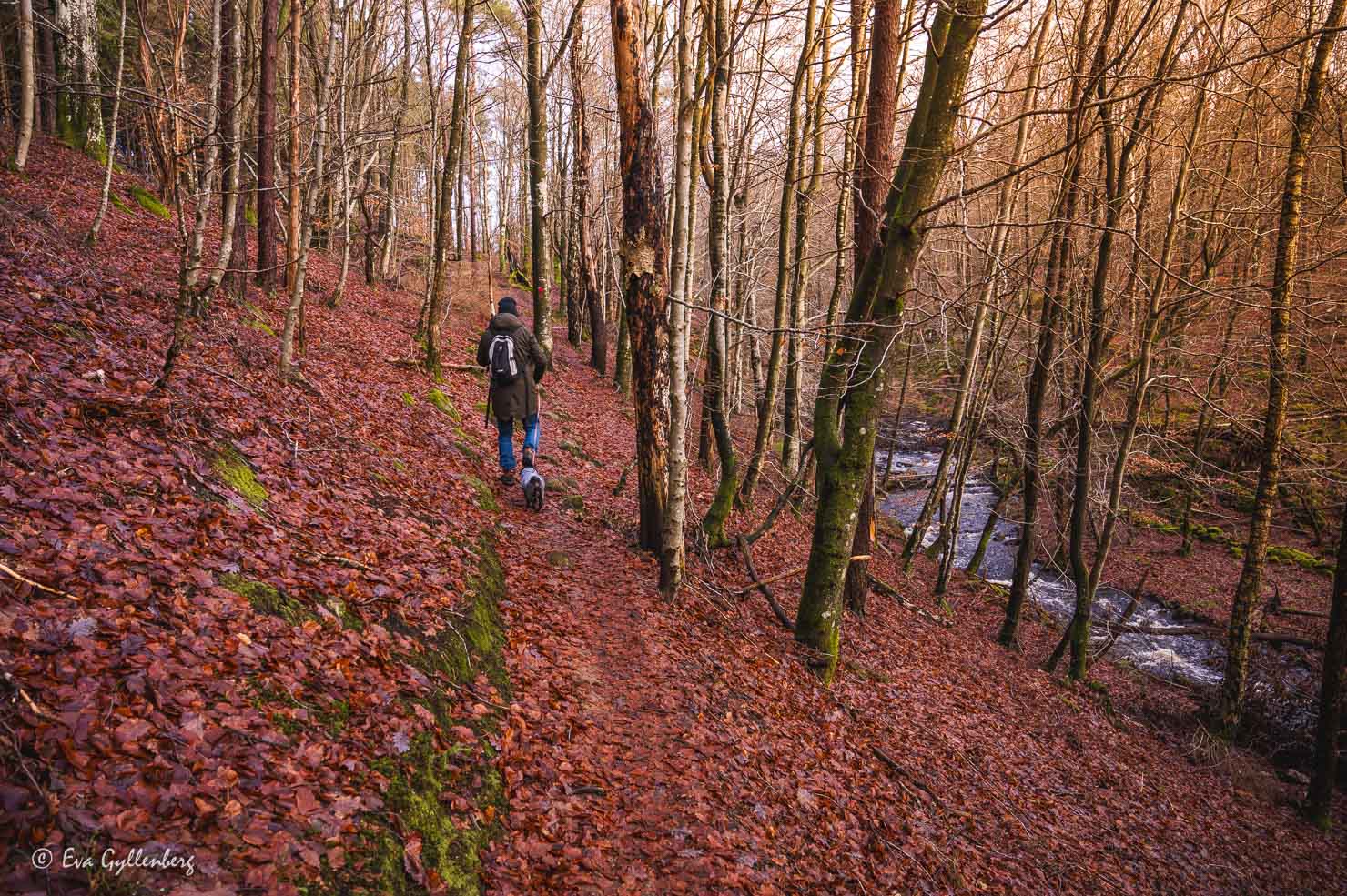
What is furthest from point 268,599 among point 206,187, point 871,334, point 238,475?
point 871,334

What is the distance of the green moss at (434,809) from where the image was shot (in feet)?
9.36

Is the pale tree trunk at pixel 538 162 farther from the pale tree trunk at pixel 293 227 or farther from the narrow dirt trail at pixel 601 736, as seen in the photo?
the narrow dirt trail at pixel 601 736

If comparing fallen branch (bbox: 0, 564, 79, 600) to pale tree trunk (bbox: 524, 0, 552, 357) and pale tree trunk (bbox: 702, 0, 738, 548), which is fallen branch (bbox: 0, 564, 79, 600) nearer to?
pale tree trunk (bbox: 702, 0, 738, 548)

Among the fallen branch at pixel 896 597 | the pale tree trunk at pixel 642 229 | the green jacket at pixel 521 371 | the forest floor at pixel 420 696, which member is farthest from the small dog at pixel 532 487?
the fallen branch at pixel 896 597

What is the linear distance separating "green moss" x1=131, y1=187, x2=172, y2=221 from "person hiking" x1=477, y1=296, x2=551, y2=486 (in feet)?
36.2

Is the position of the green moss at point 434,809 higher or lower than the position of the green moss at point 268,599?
lower

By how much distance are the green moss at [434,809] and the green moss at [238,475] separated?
1529 mm

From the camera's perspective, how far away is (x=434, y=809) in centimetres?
344

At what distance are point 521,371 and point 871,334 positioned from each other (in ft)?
16.0

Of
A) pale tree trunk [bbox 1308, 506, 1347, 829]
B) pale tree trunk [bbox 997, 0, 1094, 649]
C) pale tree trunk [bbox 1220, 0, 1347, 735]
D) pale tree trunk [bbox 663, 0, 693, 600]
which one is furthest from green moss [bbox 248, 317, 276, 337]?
pale tree trunk [bbox 1308, 506, 1347, 829]

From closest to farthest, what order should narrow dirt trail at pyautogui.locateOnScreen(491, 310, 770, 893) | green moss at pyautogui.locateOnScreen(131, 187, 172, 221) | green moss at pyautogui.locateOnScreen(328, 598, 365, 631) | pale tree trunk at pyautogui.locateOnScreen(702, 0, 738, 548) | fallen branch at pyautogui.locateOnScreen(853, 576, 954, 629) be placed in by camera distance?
narrow dirt trail at pyautogui.locateOnScreen(491, 310, 770, 893) → green moss at pyautogui.locateOnScreen(328, 598, 365, 631) → pale tree trunk at pyautogui.locateOnScreen(702, 0, 738, 548) → fallen branch at pyautogui.locateOnScreen(853, 576, 954, 629) → green moss at pyautogui.locateOnScreen(131, 187, 172, 221)

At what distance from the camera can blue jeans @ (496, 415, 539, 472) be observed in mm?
8984

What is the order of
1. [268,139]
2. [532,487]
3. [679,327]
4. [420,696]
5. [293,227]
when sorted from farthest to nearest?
[268,139] < [293,227] < [532,487] < [679,327] < [420,696]

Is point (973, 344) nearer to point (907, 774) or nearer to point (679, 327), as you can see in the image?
point (679, 327)
